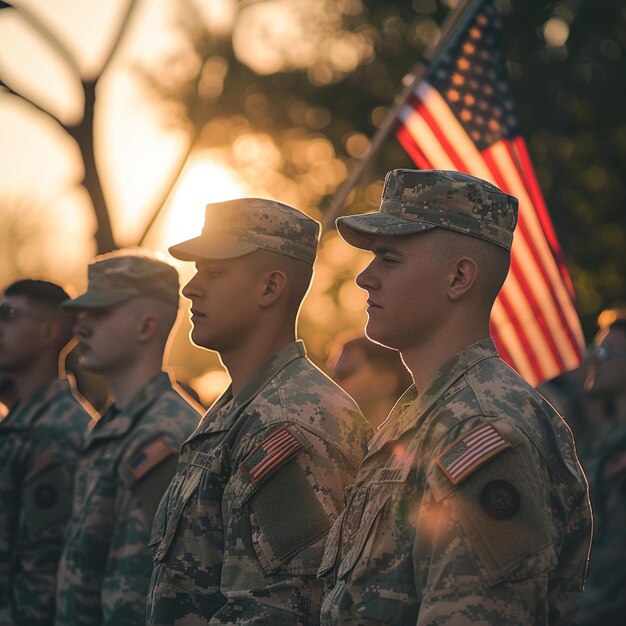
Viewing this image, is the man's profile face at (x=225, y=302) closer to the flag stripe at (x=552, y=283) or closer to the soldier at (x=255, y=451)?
the soldier at (x=255, y=451)

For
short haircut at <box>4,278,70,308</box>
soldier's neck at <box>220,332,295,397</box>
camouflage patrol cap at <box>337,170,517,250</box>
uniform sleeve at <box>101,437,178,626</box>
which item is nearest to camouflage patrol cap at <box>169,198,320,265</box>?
soldier's neck at <box>220,332,295,397</box>

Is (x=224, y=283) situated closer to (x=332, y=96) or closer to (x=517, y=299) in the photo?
(x=517, y=299)

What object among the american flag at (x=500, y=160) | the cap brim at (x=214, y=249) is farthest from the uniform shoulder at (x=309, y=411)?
the american flag at (x=500, y=160)

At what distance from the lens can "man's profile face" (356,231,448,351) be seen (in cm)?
360

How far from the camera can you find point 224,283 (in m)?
4.75

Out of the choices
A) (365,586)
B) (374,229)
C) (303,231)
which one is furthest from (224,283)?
(365,586)

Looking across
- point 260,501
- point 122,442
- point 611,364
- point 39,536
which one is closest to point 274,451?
point 260,501

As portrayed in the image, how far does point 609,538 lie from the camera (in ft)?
31.3

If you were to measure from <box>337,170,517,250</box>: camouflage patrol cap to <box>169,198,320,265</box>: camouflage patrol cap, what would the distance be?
1.07m

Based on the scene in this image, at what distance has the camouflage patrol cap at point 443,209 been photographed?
361cm

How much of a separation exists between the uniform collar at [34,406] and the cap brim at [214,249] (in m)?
2.65

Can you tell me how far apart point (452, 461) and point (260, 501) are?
3.55ft

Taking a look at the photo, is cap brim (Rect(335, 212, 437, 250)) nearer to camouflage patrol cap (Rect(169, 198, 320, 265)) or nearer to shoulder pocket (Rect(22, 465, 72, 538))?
camouflage patrol cap (Rect(169, 198, 320, 265))

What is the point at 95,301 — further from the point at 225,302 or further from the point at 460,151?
the point at 460,151
